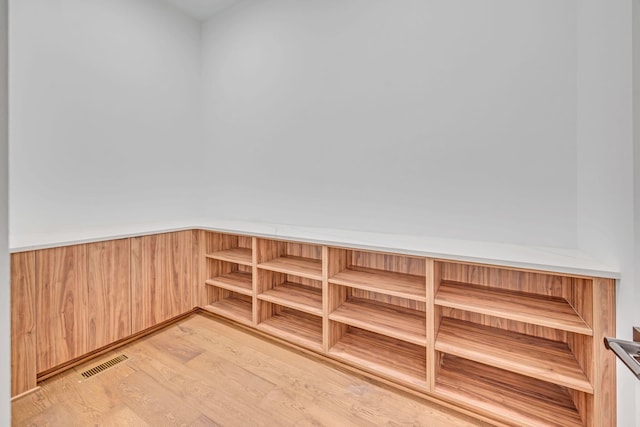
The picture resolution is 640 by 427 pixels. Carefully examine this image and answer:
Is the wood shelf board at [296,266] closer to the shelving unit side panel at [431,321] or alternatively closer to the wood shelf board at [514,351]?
the shelving unit side panel at [431,321]

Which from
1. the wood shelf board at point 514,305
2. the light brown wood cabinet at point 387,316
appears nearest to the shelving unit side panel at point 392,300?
the light brown wood cabinet at point 387,316

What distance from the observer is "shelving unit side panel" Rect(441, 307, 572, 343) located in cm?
157

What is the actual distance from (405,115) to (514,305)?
4.40 ft

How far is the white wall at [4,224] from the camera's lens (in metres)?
0.89

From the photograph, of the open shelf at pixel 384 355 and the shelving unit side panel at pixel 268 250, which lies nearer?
the open shelf at pixel 384 355

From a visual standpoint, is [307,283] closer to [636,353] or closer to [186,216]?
[186,216]

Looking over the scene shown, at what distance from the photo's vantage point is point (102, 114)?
2.35 meters

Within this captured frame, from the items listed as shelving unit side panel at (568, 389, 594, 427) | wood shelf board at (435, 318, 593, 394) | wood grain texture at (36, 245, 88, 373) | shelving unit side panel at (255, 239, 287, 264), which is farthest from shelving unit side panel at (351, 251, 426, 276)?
wood grain texture at (36, 245, 88, 373)

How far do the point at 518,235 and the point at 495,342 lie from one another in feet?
2.08

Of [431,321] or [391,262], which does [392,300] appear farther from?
[431,321]

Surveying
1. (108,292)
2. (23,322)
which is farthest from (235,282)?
(23,322)

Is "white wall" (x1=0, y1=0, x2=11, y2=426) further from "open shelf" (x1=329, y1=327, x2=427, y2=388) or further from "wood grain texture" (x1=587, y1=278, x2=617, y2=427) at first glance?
"wood grain texture" (x1=587, y1=278, x2=617, y2=427)

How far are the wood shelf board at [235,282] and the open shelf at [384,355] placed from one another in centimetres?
87

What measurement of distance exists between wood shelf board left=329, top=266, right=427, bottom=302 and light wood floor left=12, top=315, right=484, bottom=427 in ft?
1.89
